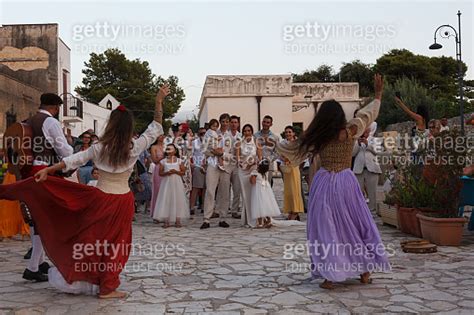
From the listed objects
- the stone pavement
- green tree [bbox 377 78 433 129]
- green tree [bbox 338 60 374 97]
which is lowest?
the stone pavement

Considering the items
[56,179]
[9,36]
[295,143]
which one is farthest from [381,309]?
[9,36]

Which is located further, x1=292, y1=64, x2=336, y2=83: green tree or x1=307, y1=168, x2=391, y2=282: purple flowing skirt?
x1=292, y1=64, x2=336, y2=83: green tree

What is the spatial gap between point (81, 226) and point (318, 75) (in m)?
55.9

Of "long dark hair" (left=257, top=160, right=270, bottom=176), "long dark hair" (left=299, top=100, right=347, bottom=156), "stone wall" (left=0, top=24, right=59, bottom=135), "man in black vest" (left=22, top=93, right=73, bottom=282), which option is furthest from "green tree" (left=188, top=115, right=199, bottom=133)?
"long dark hair" (left=299, top=100, right=347, bottom=156)

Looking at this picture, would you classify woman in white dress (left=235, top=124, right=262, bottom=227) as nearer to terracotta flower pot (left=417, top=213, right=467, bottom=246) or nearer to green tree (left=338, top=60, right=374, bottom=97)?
terracotta flower pot (left=417, top=213, right=467, bottom=246)

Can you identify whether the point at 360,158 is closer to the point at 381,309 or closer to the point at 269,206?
the point at 269,206

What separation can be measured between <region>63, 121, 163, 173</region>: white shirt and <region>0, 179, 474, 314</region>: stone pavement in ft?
4.11

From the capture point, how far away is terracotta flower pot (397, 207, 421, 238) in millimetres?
8312

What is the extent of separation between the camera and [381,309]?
459cm

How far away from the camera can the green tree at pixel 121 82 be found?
5072 cm

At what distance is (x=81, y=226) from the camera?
205 inches

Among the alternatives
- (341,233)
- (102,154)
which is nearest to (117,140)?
(102,154)

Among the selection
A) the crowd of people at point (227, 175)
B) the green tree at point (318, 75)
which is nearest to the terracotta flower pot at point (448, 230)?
the crowd of people at point (227, 175)

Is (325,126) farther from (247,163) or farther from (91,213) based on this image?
(247,163)
